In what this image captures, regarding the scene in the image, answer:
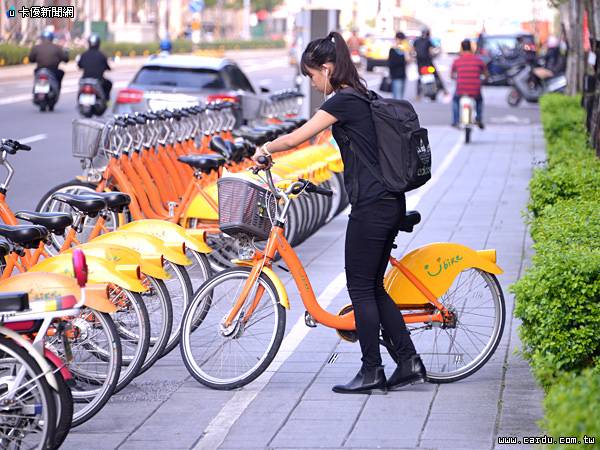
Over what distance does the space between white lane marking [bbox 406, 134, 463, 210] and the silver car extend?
291 centimetres

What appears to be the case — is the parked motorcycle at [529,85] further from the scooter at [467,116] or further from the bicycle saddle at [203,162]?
the bicycle saddle at [203,162]

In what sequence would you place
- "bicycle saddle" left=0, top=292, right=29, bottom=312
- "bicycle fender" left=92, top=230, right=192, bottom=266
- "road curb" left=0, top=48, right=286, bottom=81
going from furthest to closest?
"road curb" left=0, top=48, right=286, bottom=81
"bicycle fender" left=92, top=230, right=192, bottom=266
"bicycle saddle" left=0, top=292, right=29, bottom=312

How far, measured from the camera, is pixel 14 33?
4138cm

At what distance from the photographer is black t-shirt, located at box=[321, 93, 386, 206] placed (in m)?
6.33

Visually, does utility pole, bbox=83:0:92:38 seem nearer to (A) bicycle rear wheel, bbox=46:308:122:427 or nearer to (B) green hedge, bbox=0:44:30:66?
(B) green hedge, bbox=0:44:30:66

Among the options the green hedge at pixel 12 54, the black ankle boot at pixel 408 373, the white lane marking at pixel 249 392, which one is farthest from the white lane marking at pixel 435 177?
the green hedge at pixel 12 54

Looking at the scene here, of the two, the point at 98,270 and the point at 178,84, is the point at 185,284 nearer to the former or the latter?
the point at 98,270

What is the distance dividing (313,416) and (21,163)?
13.1m

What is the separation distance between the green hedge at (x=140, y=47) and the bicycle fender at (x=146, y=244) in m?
35.3

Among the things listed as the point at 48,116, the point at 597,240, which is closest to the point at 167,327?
the point at 597,240

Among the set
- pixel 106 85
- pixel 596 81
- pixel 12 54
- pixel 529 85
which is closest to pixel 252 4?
pixel 12 54

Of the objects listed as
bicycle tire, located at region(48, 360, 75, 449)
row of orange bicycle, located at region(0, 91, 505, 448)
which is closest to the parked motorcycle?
row of orange bicycle, located at region(0, 91, 505, 448)

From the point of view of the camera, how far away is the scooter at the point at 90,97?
25.5 meters

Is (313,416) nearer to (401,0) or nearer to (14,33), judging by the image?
(401,0)
